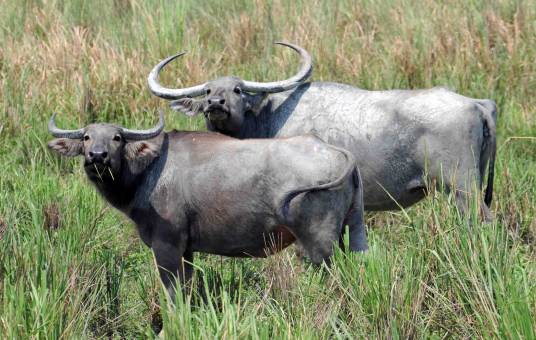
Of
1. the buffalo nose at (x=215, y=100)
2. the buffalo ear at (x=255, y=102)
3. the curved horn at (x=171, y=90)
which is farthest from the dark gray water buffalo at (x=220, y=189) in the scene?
the buffalo ear at (x=255, y=102)

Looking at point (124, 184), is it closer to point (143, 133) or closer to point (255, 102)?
point (143, 133)

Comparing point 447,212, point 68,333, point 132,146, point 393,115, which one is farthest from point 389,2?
point 68,333

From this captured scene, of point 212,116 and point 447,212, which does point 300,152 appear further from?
point 212,116

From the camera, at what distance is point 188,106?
22.0 ft

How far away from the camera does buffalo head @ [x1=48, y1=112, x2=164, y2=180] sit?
558 cm

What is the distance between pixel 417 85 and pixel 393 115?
6.72 ft

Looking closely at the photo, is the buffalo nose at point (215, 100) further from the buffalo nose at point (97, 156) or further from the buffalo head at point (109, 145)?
the buffalo nose at point (97, 156)

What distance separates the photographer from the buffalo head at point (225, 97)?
654cm

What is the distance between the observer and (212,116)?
6.55 metres

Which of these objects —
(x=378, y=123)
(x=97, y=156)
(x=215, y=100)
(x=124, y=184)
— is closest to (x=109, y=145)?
(x=97, y=156)

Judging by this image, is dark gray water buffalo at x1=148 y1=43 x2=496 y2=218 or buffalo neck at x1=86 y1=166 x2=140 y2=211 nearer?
buffalo neck at x1=86 y1=166 x2=140 y2=211

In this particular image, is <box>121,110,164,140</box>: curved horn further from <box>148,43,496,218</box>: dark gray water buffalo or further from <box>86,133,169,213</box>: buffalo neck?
<box>148,43,496,218</box>: dark gray water buffalo

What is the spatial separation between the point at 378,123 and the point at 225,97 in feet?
3.34

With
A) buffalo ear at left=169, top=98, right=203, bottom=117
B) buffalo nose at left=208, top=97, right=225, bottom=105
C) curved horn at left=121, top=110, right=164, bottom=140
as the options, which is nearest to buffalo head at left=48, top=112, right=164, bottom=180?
curved horn at left=121, top=110, right=164, bottom=140
